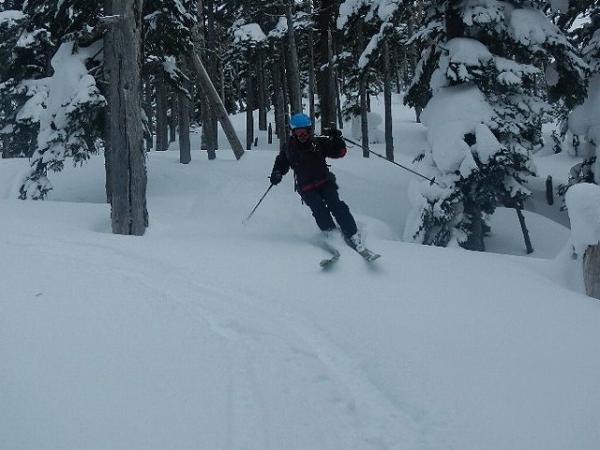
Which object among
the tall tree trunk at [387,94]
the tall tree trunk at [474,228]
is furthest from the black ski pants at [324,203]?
the tall tree trunk at [387,94]

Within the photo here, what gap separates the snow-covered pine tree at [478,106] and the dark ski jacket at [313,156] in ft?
14.2

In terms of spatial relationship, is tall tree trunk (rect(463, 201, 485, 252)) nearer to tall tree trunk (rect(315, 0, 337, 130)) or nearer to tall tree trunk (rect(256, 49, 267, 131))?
tall tree trunk (rect(315, 0, 337, 130))

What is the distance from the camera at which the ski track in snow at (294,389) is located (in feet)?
10.7

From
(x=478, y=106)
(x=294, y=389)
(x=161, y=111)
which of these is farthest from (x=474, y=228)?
(x=161, y=111)

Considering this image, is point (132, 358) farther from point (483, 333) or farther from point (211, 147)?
point (211, 147)

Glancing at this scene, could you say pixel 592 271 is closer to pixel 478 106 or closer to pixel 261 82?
pixel 478 106

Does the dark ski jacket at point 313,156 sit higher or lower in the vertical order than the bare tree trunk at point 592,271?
higher

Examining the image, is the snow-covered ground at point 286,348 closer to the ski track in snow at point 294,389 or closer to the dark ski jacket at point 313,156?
the ski track in snow at point 294,389

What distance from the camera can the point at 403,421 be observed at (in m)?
3.42

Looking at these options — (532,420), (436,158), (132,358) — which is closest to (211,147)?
(436,158)

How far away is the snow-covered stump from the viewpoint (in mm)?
6551

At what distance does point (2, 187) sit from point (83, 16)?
10.1m

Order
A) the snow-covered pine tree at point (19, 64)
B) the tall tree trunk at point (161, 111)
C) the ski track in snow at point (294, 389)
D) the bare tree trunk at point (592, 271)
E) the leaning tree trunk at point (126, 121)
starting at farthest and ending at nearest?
the tall tree trunk at point (161, 111), the snow-covered pine tree at point (19, 64), the leaning tree trunk at point (126, 121), the bare tree trunk at point (592, 271), the ski track in snow at point (294, 389)

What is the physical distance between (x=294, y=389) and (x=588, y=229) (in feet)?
15.1
